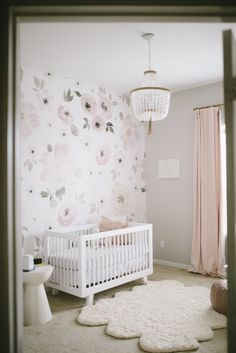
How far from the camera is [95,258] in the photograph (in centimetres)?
322

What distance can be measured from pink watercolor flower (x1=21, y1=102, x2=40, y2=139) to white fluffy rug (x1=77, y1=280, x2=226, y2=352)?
6.30ft

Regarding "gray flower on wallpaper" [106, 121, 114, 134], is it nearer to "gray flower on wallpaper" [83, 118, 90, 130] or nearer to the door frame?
"gray flower on wallpaper" [83, 118, 90, 130]

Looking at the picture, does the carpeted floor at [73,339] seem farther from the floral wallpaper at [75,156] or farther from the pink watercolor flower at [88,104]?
the pink watercolor flower at [88,104]

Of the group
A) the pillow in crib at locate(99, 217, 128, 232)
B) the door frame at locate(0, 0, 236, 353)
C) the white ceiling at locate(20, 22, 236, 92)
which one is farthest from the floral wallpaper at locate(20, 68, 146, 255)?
the door frame at locate(0, 0, 236, 353)

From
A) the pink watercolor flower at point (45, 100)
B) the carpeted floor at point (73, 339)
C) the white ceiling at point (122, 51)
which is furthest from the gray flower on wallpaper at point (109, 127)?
the carpeted floor at point (73, 339)

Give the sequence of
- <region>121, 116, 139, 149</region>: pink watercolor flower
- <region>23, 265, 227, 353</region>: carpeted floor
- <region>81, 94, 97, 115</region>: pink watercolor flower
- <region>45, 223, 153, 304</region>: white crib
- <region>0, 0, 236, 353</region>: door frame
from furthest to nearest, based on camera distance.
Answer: <region>121, 116, 139, 149</region>: pink watercolor flower < <region>81, 94, 97, 115</region>: pink watercolor flower < <region>45, 223, 153, 304</region>: white crib < <region>23, 265, 227, 353</region>: carpeted floor < <region>0, 0, 236, 353</region>: door frame

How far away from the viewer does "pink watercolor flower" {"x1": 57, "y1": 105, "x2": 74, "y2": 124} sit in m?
3.85

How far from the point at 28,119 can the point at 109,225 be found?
158cm

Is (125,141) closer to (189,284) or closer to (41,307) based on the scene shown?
(189,284)

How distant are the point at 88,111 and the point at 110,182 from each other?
3.40 feet

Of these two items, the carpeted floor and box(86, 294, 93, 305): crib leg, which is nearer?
the carpeted floor

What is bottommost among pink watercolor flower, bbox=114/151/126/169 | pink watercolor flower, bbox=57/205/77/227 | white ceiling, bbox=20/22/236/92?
pink watercolor flower, bbox=57/205/77/227

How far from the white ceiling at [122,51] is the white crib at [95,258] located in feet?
5.93

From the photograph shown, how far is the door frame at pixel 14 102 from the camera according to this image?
120cm
